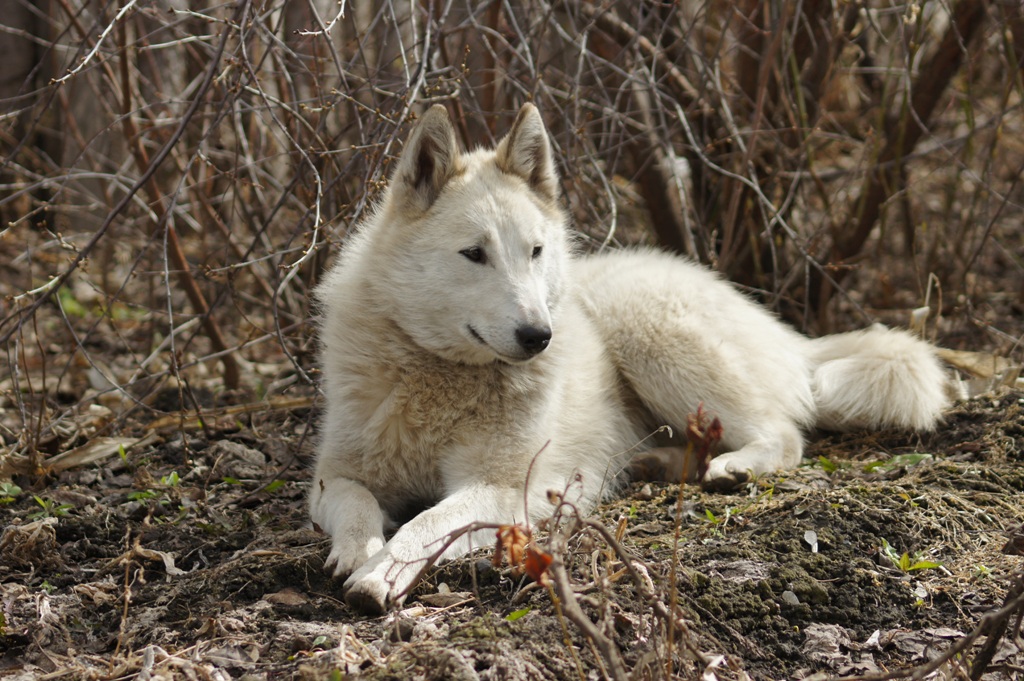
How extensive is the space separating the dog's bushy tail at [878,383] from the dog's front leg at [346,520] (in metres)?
2.35

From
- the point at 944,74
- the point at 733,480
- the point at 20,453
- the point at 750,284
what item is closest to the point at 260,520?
the point at 20,453

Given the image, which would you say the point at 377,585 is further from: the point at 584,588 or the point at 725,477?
the point at 725,477

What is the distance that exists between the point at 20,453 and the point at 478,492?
227 cm

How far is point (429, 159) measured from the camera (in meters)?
3.65

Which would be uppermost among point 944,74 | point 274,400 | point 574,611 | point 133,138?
point 944,74

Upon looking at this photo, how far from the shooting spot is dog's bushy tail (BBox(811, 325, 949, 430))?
4355mm

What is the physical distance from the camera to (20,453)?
4258mm

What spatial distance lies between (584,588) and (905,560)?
1.32m

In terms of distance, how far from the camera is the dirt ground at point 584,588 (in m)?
2.52

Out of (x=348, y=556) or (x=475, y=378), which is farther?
(x=475, y=378)

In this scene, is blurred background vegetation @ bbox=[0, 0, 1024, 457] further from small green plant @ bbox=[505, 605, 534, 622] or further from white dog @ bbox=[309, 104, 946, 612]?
small green plant @ bbox=[505, 605, 534, 622]

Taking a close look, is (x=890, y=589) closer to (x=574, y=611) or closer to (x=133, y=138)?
(x=574, y=611)

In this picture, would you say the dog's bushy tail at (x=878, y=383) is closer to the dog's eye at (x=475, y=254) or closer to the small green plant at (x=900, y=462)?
the small green plant at (x=900, y=462)

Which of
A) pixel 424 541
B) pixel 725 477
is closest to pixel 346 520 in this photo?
pixel 424 541
